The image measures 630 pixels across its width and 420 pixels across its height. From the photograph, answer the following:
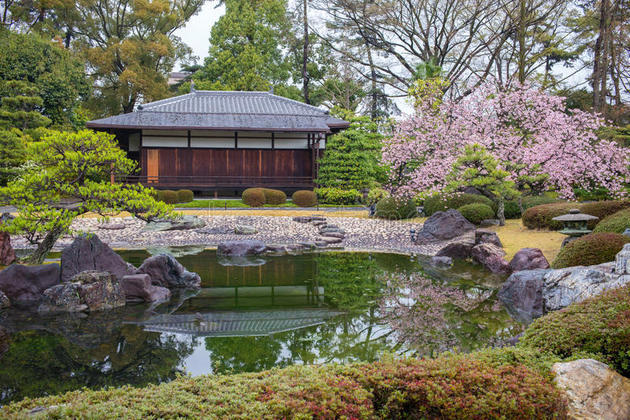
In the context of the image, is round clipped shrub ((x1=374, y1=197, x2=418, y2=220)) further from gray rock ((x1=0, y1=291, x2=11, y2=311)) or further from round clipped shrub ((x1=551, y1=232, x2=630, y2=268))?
gray rock ((x1=0, y1=291, x2=11, y2=311))

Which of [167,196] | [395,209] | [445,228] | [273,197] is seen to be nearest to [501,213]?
[445,228]

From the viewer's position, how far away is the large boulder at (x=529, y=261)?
982 centimetres

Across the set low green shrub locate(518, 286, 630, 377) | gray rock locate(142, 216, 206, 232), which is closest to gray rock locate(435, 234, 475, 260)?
low green shrub locate(518, 286, 630, 377)

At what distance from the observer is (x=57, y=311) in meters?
7.77

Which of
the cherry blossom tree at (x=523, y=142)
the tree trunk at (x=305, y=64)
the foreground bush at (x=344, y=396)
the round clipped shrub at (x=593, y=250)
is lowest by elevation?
the foreground bush at (x=344, y=396)

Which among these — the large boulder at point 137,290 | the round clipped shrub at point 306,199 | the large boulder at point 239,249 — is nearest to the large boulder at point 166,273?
the large boulder at point 137,290

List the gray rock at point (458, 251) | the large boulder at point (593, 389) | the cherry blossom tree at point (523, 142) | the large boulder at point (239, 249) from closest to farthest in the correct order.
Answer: the large boulder at point (593, 389)
the gray rock at point (458, 251)
the large boulder at point (239, 249)
the cherry blossom tree at point (523, 142)

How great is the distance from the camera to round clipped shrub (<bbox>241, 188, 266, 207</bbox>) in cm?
2202

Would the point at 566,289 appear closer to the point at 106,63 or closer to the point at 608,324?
the point at 608,324

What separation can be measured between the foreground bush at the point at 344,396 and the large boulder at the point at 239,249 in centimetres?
975

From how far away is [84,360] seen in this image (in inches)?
227

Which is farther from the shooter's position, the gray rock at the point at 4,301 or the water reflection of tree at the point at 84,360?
the gray rock at the point at 4,301

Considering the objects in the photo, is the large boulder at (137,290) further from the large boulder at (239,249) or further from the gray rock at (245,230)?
the gray rock at (245,230)

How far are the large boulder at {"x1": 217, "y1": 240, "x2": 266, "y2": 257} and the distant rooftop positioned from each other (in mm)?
11703
